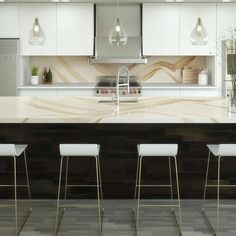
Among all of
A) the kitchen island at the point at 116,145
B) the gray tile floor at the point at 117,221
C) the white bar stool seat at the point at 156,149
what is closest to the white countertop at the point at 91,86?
the kitchen island at the point at 116,145

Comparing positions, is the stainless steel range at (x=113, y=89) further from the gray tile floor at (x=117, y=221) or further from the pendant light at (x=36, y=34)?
the gray tile floor at (x=117, y=221)

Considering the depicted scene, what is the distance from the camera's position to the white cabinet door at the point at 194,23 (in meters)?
7.72

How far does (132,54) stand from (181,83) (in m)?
1.01

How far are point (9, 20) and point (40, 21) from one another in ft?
1.59

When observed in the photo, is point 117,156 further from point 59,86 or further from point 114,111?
point 59,86

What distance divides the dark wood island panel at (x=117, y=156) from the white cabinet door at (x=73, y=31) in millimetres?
3495

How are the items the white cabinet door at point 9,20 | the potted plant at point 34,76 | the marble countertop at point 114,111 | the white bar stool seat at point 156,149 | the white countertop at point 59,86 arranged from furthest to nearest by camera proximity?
the potted plant at point 34,76, the white cabinet door at point 9,20, the white countertop at point 59,86, the marble countertop at point 114,111, the white bar stool seat at point 156,149

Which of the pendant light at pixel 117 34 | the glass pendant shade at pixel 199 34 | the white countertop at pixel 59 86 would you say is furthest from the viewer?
the white countertop at pixel 59 86

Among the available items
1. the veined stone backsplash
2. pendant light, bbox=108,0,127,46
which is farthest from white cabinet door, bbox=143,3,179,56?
pendant light, bbox=108,0,127,46

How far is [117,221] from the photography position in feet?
13.4

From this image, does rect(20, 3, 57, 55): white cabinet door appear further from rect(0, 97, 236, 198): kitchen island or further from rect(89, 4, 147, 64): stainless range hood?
rect(0, 97, 236, 198): kitchen island

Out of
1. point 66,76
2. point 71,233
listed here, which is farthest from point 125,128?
point 66,76

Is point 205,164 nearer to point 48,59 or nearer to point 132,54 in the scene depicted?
point 132,54

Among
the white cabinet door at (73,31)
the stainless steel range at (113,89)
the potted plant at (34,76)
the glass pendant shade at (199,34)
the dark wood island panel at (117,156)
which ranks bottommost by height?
the dark wood island panel at (117,156)
